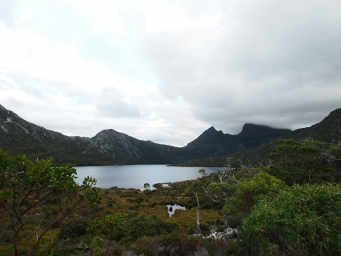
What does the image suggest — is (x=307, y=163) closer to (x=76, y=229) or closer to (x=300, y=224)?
(x=300, y=224)

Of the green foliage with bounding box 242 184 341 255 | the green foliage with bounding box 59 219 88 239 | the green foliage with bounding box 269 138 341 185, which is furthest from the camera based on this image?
the green foliage with bounding box 269 138 341 185

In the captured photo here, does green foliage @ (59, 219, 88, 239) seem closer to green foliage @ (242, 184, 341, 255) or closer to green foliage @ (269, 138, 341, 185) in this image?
green foliage @ (242, 184, 341, 255)

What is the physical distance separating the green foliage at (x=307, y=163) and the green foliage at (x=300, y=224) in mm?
21298

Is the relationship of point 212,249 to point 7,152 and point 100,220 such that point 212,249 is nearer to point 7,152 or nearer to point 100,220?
point 100,220

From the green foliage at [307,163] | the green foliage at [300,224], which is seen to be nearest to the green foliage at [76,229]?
the green foliage at [300,224]

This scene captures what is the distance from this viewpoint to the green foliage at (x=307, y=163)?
2519 cm

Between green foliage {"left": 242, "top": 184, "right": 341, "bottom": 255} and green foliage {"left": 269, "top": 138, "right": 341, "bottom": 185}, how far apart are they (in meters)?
21.3

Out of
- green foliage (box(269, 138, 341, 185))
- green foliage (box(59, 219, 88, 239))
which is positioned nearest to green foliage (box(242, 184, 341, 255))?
green foliage (box(59, 219, 88, 239))

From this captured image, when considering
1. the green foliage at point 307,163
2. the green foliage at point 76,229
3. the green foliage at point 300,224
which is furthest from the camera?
the green foliage at point 307,163

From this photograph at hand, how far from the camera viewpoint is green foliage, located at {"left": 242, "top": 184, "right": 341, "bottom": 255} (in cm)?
609

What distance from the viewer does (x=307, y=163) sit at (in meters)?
27.5

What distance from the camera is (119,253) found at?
36.8 ft

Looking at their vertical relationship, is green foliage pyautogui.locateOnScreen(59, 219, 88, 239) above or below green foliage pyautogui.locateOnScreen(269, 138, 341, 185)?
below

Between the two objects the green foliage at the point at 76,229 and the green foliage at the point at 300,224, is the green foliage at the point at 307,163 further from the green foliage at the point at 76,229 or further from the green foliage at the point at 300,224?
the green foliage at the point at 76,229
